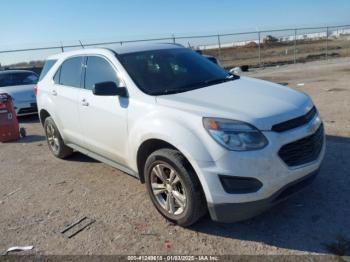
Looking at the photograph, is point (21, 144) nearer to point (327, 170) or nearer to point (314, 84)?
point (327, 170)

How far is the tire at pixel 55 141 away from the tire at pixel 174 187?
2.75 metres

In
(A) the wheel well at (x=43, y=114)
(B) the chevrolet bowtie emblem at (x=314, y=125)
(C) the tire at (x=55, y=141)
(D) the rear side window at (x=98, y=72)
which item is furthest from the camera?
(A) the wheel well at (x=43, y=114)

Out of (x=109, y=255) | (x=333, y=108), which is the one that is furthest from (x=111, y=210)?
(x=333, y=108)

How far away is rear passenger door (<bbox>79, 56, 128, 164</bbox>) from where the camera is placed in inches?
170

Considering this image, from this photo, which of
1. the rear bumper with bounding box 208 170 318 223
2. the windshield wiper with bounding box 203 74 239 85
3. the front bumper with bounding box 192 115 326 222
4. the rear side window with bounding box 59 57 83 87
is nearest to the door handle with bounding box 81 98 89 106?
the rear side window with bounding box 59 57 83 87

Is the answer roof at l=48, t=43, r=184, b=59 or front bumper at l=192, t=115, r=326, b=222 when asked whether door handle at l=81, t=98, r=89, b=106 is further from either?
front bumper at l=192, t=115, r=326, b=222

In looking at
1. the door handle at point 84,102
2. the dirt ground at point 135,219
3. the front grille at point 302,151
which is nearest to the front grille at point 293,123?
the front grille at point 302,151

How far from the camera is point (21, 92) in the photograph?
1054 cm

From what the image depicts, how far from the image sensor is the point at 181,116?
353cm

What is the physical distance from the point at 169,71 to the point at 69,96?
5.55ft

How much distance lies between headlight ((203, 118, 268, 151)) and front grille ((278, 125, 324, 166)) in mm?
239

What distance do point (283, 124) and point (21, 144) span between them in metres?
6.37

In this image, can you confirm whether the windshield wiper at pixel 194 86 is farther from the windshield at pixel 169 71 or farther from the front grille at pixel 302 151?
the front grille at pixel 302 151

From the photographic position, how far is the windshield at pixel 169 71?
167 inches
